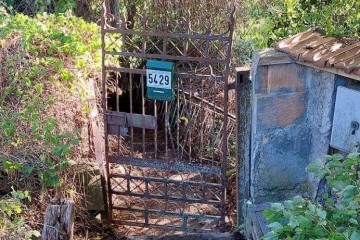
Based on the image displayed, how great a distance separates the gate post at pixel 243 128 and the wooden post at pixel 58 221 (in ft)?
4.85

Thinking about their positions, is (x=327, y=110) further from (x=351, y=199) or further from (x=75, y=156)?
(x=75, y=156)

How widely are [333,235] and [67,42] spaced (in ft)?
13.3

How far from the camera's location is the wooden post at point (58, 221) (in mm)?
3412

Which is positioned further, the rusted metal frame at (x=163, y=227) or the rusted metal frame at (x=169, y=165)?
the rusted metal frame at (x=163, y=227)

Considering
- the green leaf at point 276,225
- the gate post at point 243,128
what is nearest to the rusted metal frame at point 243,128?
the gate post at point 243,128

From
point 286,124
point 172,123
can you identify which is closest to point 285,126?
point 286,124

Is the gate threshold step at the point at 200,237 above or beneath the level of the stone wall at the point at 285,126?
beneath

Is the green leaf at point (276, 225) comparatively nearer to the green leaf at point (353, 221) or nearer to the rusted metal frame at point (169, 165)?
the green leaf at point (353, 221)

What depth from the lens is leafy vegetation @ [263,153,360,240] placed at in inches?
83.8

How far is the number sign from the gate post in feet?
1.93

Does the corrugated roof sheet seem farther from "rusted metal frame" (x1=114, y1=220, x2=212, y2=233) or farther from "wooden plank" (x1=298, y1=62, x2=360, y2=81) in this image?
"rusted metal frame" (x1=114, y1=220, x2=212, y2=233)

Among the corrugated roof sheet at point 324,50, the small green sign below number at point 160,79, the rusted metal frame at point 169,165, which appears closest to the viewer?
the corrugated roof sheet at point 324,50

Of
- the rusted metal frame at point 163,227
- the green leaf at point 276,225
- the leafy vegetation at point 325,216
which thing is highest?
the leafy vegetation at point 325,216

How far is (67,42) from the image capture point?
5.39 metres
